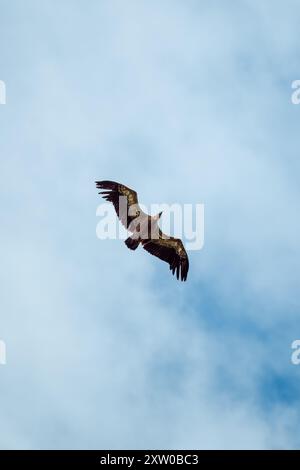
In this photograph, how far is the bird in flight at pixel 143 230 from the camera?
1439 inches

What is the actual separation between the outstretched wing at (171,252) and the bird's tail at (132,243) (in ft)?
3.48

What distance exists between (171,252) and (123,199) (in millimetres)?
4021

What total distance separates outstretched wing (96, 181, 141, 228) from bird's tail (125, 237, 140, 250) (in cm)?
79

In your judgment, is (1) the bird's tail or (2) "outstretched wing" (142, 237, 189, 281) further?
(2) "outstretched wing" (142, 237, 189, 281)

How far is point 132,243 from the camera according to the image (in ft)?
120

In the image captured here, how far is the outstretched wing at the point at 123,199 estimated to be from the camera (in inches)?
1436

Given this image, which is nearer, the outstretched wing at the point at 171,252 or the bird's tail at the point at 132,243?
the bird's tail at the point at 132,243

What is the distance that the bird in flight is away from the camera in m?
36.6

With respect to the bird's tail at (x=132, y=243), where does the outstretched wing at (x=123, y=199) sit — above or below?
above
